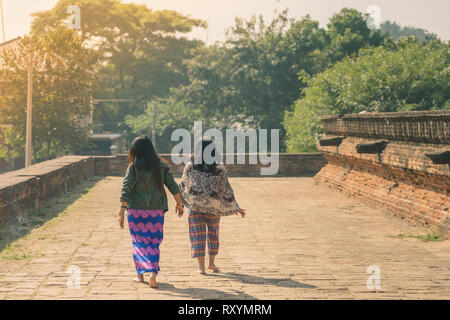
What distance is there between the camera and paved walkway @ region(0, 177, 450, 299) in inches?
234

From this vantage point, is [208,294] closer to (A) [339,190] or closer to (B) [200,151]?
(B) [200,151]

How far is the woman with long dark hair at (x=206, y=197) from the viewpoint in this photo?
7.00 m

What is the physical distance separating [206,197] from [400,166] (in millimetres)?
5289

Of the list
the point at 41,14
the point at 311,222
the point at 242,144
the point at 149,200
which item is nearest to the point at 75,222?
the point at 311,222

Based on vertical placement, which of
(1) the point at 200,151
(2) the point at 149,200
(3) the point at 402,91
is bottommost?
(2) the point at 149,200

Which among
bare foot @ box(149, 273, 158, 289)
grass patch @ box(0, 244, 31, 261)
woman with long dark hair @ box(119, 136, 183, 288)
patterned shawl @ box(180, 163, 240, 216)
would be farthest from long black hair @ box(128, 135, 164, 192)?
grass patch @ box(0, 244, 31, 261)

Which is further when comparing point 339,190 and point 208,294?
point 339,190

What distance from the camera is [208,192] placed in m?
7.03

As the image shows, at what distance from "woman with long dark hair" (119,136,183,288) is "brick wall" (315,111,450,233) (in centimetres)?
465

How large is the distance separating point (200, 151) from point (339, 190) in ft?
30.0

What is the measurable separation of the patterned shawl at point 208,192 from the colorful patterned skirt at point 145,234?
518 mm

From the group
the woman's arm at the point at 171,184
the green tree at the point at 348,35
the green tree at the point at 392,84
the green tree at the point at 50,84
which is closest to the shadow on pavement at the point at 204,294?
the woman's arm at the point at 171,184
